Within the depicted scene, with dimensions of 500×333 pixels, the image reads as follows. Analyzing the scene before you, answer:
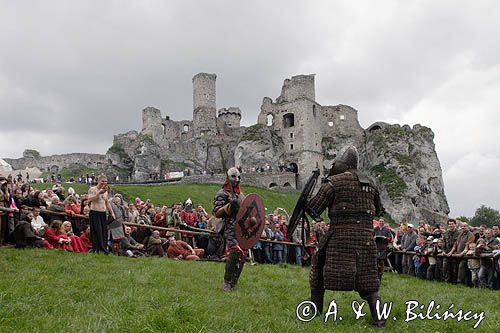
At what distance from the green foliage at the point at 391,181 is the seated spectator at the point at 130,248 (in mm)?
54597

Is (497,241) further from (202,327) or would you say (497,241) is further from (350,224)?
(202,327)

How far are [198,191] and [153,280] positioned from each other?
3991 centimetres

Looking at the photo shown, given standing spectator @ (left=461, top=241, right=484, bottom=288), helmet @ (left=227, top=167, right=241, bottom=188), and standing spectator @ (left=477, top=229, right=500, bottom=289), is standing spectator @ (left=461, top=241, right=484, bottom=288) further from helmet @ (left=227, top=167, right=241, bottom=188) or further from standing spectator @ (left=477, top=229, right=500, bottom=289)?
helmet @ (left=227, top=167, right=241, bottom=188)

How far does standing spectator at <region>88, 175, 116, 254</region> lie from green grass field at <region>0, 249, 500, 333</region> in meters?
1.23

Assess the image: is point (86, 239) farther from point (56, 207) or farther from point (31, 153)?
point (31, 153)

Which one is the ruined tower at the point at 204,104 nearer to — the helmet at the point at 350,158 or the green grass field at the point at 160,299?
the green grass field at the point at 160,299

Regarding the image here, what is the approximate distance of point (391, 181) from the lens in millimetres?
66688

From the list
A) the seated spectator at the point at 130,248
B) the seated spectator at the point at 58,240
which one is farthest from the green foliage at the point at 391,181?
the seated spectator at the point at 58,240

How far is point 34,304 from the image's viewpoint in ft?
18.9

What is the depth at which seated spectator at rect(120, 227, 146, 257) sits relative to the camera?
13.0 metres

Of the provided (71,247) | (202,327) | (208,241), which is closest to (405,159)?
(208,241)

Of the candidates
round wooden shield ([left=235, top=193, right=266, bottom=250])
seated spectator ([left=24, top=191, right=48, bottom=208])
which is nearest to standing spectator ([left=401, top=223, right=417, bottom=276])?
round wooden shield ([left=235, top=193, right=266, bottom=250])

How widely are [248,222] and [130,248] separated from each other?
579 centimetres

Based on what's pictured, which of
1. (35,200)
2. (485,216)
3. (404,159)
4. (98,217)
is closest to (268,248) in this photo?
(98,217)
